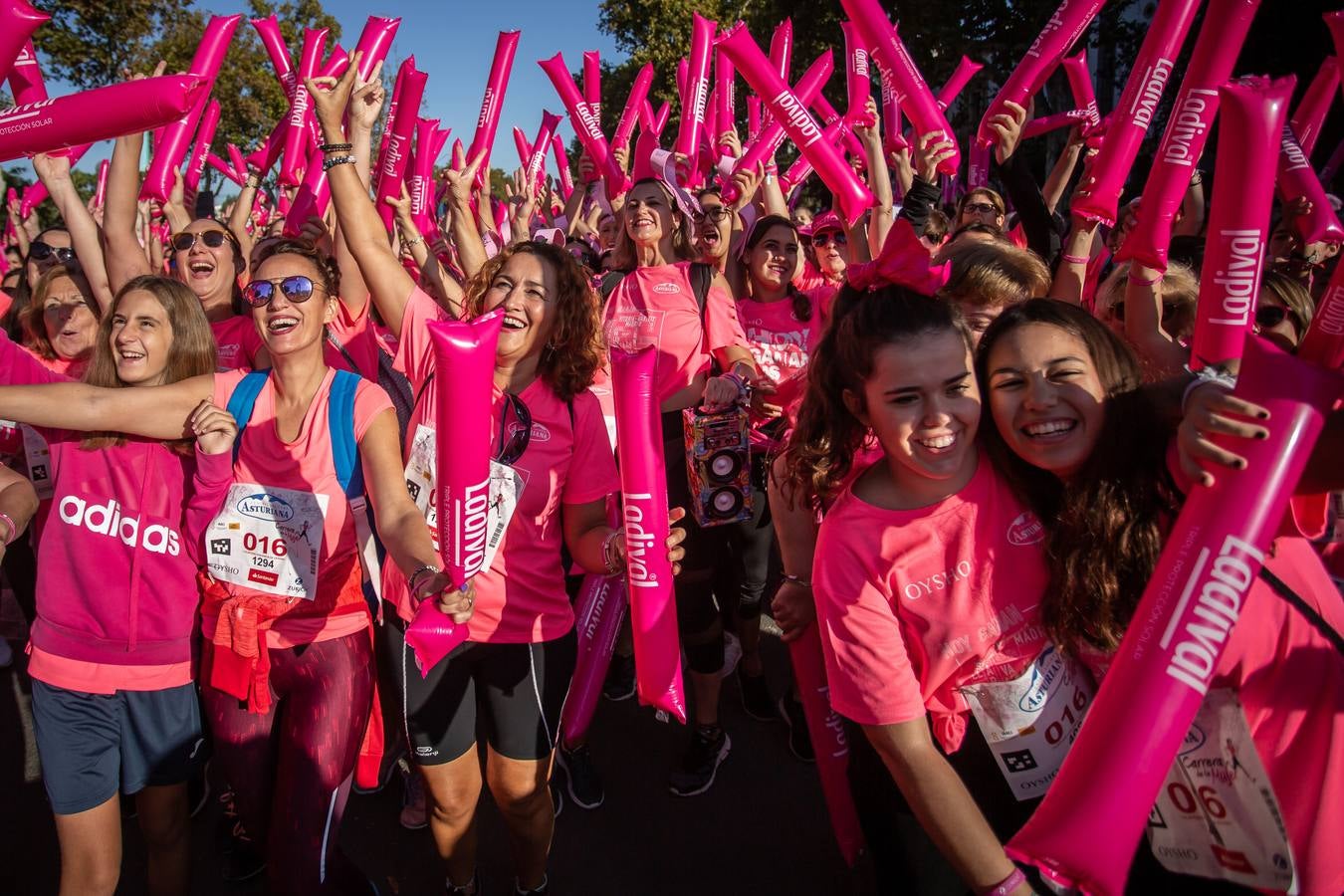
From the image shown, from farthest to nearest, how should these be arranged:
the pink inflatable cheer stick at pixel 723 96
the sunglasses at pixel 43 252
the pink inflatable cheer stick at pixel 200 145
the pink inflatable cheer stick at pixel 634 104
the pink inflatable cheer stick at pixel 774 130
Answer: the pink inflatable cheer stick at pixel 723 96 → the pink inflatable cheer stick at pixel 634 104 → the pink inflatable cheer stick at pixel 200 145 → the pink inflatable cheer stick at pixel 774 130 → the sunglasses at pixel 43 252

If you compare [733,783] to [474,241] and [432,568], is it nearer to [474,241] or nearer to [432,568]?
[432,568]

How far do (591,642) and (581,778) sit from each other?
59 centimetres

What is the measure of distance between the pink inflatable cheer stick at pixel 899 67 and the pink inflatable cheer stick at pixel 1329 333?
203cm

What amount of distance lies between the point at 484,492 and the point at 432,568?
0.34 meters

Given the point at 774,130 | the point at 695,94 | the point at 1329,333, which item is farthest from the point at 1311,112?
the point at 695,94

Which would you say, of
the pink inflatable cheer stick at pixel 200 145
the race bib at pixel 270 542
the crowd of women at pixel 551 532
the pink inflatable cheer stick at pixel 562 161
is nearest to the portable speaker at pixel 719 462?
the crowd of women at pixel 551 532

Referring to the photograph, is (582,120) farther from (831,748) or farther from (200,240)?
(831,748)

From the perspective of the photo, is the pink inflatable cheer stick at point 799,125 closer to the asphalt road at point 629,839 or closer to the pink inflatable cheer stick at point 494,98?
the pink inflatable cheer stick at point 494,98

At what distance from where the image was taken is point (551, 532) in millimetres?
2555

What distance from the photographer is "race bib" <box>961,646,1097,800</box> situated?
5.77 feet

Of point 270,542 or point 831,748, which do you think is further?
point 831,748

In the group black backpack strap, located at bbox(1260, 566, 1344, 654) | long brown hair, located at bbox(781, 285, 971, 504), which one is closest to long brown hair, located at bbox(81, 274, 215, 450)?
long brown hair, located at bbox(781, 285, 971, 504)

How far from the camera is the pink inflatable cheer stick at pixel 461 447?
65.2 inches

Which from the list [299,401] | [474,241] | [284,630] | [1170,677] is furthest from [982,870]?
[474,241]
